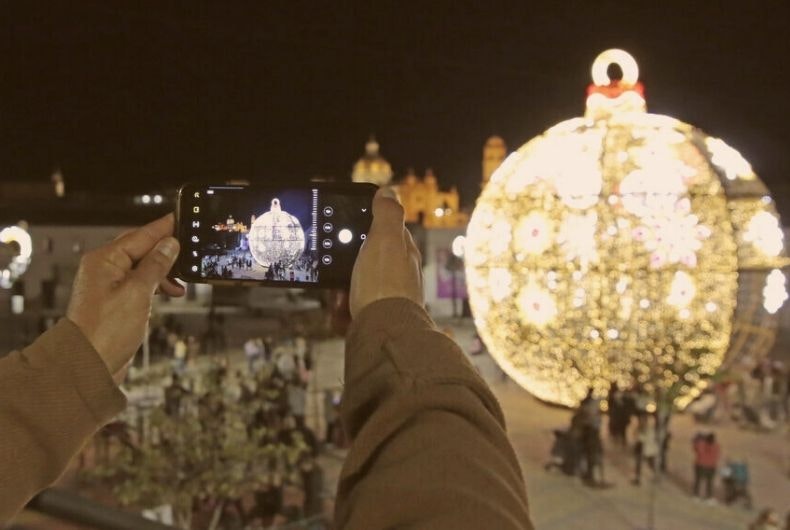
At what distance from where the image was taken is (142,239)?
2.69ft

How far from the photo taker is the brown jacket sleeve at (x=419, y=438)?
41 cm

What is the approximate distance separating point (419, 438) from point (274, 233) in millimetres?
522

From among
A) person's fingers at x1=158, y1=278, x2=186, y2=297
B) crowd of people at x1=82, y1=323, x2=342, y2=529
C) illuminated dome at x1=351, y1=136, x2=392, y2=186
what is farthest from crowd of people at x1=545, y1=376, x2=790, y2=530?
illuminated dome at x1=351, y1=136, x2=392, y2=186

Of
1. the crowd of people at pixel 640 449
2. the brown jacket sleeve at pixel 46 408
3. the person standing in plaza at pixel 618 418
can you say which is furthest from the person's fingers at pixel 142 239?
the person standing in plaza at pixel 618 418

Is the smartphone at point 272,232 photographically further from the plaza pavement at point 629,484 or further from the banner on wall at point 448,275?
the banner on wall at point 448,275

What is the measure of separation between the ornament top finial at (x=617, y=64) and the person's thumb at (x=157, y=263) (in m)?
3.39

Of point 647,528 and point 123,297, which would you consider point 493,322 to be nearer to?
point 647,528

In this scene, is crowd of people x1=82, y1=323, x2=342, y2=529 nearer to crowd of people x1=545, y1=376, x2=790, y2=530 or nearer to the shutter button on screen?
crowd of people x1=545, y1=376, x2=790, y2=530

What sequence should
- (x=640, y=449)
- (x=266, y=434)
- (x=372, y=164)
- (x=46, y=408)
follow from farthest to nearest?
(x=372, y=164)
(x=640, y=449)
(x=266, y=434)
(x=46, y=408)

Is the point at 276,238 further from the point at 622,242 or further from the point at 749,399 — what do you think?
the point at 749,399

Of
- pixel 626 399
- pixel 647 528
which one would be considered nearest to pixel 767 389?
pixel 626 399

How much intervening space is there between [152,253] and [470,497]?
50 centimetres

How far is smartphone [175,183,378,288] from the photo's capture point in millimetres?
893

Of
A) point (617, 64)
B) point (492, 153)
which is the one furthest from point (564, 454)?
point (492, 153)
